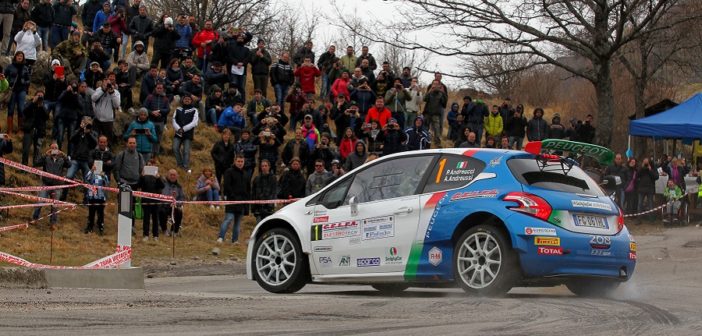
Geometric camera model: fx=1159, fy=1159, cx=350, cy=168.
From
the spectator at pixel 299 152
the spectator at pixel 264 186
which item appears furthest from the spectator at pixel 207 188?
the spectator at pixel 299 152

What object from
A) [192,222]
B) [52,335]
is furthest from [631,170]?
[52,335]

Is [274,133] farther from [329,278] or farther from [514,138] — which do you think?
[329,278]

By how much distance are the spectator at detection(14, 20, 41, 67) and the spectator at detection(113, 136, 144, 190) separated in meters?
3.85

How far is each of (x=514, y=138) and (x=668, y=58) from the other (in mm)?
10095

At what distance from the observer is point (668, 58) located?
38094mm

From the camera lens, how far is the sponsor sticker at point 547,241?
1125 centimetres

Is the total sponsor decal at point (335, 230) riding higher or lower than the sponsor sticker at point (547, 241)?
higher

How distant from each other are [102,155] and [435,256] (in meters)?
12.1

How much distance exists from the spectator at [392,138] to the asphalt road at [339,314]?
13.1 meters

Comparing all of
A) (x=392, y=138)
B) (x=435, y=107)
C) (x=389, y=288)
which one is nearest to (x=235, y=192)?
(x=392, y=138)

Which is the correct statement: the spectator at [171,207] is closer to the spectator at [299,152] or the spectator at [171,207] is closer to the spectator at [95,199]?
the spectator at [95,199]

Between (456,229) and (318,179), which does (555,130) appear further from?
(456,229)

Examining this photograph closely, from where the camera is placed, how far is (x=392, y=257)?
12102mm

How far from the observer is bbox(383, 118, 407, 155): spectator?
1016 inches
